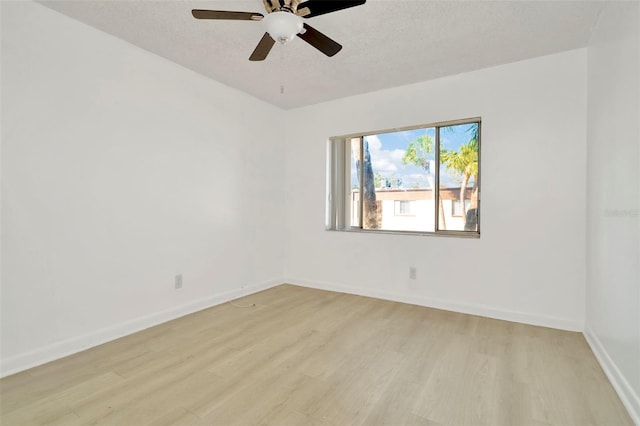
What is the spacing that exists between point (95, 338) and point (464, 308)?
132 inches

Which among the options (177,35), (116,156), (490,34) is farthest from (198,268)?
(490,34)

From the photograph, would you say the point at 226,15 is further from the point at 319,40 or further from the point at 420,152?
the point at 420,152

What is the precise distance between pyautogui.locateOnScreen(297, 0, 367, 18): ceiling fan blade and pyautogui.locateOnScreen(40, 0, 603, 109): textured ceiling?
509 mm

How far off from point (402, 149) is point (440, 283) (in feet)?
5.42

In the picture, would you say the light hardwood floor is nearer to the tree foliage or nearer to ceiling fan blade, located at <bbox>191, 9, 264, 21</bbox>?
the tree foliage

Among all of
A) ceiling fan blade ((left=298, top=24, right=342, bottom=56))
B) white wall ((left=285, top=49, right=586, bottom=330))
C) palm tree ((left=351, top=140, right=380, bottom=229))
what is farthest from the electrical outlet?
ceiling fan blade ((left=298, top=24, right=342, bottom=56))

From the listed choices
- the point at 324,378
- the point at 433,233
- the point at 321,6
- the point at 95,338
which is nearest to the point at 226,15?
the point at 321,6

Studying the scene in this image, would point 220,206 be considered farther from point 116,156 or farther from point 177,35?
point 177,35

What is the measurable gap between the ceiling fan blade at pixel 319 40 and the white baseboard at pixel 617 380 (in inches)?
103

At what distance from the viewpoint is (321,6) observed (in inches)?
67.0

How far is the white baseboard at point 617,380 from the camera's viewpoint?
1.54 metres

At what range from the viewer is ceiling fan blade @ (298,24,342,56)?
1904 mm

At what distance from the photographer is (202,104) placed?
3238 mm

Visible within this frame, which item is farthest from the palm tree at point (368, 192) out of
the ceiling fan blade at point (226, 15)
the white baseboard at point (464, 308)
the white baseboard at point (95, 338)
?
the ceiling fan blade at point (226, 15)
